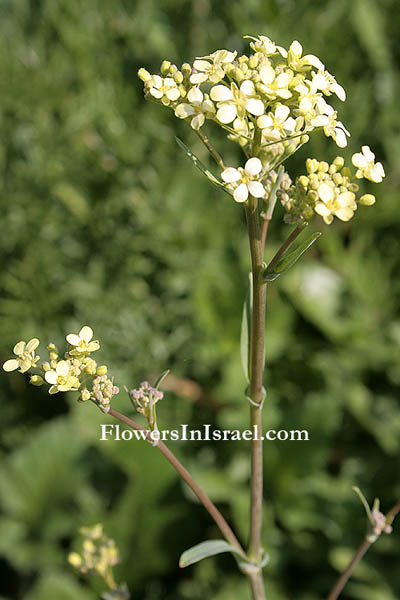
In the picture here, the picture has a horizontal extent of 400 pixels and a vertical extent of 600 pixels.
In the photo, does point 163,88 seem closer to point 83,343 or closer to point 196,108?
point 196,108

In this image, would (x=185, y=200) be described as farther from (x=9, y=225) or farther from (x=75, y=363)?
(x=75, y=363)

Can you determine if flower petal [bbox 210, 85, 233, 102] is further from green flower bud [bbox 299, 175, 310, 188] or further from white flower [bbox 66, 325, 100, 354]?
white flower [bbox 66, 325, 100, 354]

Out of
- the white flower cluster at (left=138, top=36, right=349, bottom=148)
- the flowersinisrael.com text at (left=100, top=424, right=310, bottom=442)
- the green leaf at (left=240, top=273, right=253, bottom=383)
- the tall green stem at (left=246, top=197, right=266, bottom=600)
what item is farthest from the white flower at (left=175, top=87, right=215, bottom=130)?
the flowersinisrael.com text at (left=100, top=424, right=310, bottom=442)

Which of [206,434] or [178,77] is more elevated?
[178,77]

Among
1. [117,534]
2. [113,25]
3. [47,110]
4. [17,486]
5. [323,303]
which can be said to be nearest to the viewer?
[117,534]

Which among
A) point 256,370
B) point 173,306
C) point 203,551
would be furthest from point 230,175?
point 173,306

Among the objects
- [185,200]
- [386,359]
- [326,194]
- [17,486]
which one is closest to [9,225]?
[185,200]
